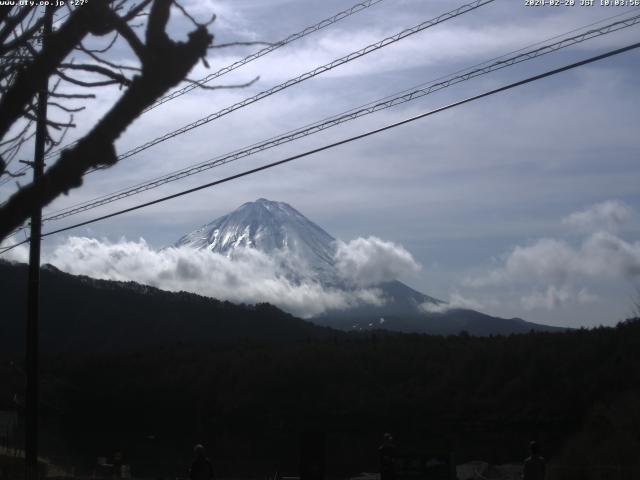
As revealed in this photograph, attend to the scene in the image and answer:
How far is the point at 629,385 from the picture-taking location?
5053 cm

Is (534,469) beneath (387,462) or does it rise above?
beneath

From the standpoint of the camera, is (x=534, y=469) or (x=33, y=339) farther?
(x=33, y=339)

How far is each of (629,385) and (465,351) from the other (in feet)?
76.9

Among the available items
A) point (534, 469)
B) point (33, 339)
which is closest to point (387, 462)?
point (534, 469)

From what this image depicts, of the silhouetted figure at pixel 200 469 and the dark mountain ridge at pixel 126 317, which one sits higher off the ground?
the dark mountain ridge at pixel 126 317

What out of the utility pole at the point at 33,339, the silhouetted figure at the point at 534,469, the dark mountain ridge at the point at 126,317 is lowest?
the silhouetted figure at the point at 534,469

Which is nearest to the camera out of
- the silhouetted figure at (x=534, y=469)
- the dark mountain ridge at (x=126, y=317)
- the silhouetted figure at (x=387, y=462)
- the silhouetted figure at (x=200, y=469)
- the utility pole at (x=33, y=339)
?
the silhouetted figure at (x=534, y=469)

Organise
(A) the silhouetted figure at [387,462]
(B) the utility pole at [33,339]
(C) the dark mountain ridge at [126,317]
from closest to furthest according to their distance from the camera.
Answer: (A) the silhouetted figure at [387,462], (B) the utility pole at [33,339], (C) the dark mountain ridge at [126,317]

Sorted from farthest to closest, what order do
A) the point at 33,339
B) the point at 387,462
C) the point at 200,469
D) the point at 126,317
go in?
the point at 126,317
the point at 33,339
the point at 387,462
the point at 200,469

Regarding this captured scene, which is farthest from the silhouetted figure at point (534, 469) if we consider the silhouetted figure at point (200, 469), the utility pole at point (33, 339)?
the utility pole at point (33, 339)

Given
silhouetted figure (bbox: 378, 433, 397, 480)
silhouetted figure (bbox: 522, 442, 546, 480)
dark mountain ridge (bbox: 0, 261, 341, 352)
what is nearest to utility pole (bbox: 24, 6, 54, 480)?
silhouetted figure (bbox: 378, 433, 397, 480)

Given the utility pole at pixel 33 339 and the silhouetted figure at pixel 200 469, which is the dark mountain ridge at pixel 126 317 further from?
the silhouetted figure at pixel 200 469

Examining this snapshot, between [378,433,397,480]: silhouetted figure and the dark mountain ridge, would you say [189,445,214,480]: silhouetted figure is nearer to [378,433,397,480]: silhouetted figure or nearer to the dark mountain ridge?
[378,433,397,480]: silhouetted figure

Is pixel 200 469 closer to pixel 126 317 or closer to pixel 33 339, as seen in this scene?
pixel 33 339
